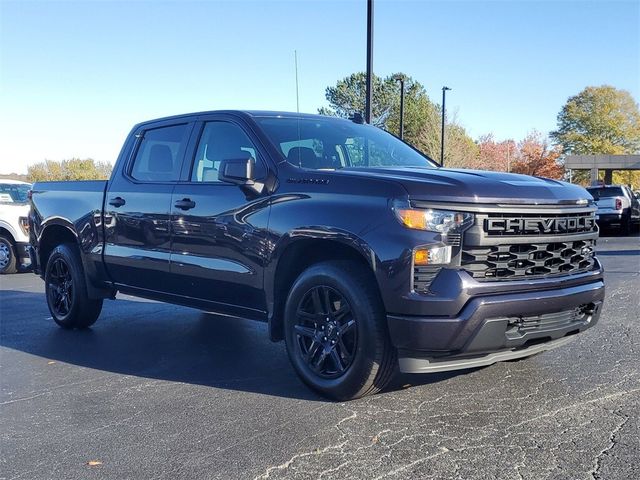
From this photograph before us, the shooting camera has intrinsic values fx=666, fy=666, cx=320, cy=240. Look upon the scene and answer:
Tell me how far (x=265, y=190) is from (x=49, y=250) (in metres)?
3.58

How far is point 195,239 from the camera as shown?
5.18 m

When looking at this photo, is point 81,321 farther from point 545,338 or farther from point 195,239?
point 545,338

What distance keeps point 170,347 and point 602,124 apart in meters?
68.8

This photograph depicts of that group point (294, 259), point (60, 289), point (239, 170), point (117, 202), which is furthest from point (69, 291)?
point (294, 259)

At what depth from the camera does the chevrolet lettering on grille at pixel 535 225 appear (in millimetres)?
3918

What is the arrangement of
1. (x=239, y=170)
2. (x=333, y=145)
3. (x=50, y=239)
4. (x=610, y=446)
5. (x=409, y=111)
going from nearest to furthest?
1. (x=610, y=446)
2. (x=239, y=170)
3. (x=333, y=145)
4. (x=50, y=239)
5. (x=409, y=111)

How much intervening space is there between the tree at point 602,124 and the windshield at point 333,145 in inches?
2590

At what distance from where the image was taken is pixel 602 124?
66875 millimetres

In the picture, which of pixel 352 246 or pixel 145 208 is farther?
pixel 145 208

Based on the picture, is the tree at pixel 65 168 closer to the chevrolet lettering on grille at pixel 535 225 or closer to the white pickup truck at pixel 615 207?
the white pickup truck at pixel 615 207

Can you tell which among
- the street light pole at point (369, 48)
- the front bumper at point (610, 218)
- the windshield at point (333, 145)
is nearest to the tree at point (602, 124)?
the front bumper at point (610, 218)

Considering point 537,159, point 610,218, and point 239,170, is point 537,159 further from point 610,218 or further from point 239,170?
point 239,170

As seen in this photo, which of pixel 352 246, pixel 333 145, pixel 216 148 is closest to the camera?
pixel 352 246

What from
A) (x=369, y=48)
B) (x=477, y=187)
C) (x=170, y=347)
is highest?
(x=369, y=48)
